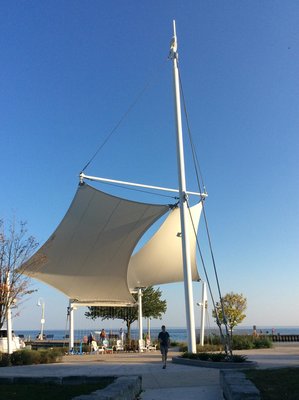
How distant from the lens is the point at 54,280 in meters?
26.0

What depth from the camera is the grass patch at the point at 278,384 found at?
6.86 metres

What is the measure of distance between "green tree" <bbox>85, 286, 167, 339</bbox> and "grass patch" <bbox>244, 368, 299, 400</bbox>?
2731 centimetres

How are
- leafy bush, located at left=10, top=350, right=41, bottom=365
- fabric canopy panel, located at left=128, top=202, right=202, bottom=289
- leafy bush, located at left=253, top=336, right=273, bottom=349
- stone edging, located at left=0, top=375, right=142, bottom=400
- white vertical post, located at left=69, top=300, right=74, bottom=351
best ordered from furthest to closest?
fabric canopy panel, located at left=128, top=202, right=202, bottom=289 < white vertical post, located at left=69, top=300, right=74, bottom=351 < leafy bush, located at left=253, top=336, right=273, bottom=349 < leafy bush, located at left=10, top=350, right=41, bottom=365 < stone edging, located at left=0, top=375, right=142, bottom=400

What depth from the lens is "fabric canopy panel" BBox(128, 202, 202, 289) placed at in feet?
85.5

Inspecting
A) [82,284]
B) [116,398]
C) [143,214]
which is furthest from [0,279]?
[116,398]

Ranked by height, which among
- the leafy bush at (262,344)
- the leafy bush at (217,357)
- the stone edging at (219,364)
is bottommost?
the leafy bush at (262,344)

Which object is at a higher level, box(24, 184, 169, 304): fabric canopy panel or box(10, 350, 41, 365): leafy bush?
box(24, 184, 169, 304): fabric canopy panel

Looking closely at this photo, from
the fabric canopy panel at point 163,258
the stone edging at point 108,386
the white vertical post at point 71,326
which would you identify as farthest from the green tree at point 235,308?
the stone edging at point 108,386

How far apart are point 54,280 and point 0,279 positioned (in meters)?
8.33

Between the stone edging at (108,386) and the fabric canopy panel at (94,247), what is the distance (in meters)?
11.4

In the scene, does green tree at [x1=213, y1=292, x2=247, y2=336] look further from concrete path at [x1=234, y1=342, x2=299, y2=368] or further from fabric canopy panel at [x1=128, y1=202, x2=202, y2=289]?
concrete path at [x1=234, y1=342, x2=299, y2=368]

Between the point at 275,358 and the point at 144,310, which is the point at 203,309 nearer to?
the point at 275,358

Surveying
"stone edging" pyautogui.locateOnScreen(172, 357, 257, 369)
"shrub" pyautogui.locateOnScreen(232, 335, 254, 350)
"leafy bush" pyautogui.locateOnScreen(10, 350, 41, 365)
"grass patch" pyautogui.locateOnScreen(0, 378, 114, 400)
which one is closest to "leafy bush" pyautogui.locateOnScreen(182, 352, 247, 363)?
"stone edging" pyautogui.locateOnScreen(172, 357, 257, 369)

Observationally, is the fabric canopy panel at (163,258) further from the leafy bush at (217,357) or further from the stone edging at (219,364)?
the stone edging at (219,364)
